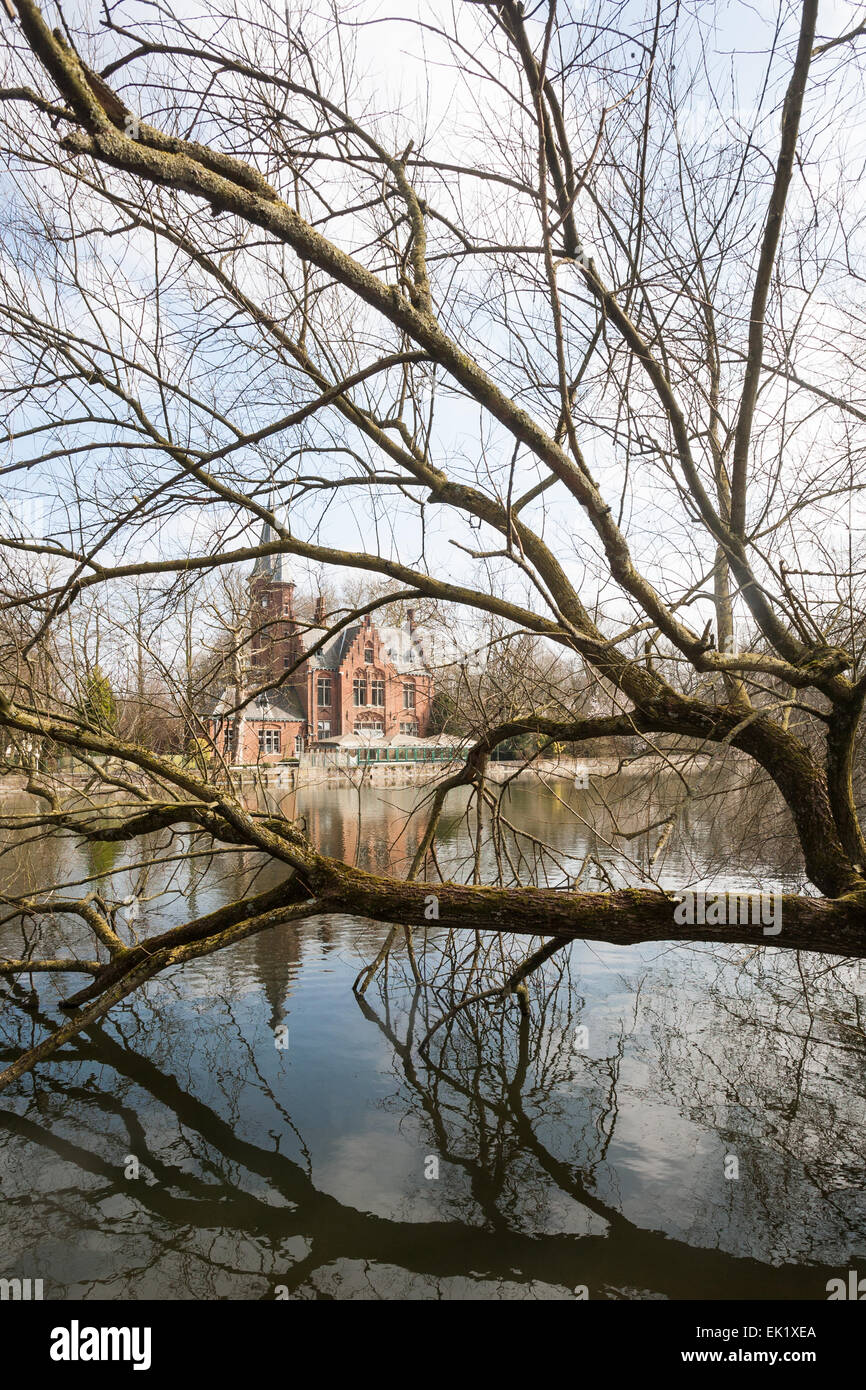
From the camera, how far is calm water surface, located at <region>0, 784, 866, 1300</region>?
3.90 metres

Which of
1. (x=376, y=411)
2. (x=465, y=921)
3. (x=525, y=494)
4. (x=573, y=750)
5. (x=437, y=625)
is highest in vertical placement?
(x=376, y=411)

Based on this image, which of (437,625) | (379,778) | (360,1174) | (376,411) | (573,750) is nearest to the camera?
(360,1174)

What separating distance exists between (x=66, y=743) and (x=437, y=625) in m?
2.59

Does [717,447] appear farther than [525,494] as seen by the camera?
No

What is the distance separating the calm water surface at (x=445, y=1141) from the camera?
390cm

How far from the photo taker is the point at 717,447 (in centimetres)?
441

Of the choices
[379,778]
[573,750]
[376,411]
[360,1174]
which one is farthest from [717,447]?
[379,778]

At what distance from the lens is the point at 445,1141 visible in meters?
5.11

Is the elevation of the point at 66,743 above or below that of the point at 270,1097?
above
